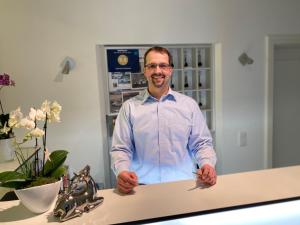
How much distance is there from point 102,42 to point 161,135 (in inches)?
52.6

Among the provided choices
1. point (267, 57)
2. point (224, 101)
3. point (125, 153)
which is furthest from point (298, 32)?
point (125, 153)

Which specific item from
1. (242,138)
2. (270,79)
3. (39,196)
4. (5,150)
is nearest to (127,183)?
(39,196)

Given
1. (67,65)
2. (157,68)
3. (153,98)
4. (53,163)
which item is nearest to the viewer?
(53,163)

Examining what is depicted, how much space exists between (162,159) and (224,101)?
1.61m

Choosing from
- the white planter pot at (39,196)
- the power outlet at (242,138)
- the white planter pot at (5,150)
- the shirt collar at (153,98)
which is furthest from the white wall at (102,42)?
the white planter pot at (39,196)

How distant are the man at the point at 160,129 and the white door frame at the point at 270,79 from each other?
5.85ft

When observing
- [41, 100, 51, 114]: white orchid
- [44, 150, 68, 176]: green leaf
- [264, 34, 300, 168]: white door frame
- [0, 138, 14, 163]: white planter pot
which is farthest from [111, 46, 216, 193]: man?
[264, 34, 300, 168]: white door frame

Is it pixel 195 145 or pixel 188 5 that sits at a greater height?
pixel 188 5

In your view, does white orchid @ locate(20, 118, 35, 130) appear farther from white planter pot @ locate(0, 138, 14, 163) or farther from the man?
white planter pot @ locate(0, 138, 14, 163)

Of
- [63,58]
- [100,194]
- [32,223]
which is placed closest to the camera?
[32,223]

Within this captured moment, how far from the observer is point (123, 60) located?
105 inches

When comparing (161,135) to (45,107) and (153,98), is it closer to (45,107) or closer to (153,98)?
(153,98)

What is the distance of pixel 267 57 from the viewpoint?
299 cm

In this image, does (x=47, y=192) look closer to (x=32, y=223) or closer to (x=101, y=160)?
(x=32, y=223)
